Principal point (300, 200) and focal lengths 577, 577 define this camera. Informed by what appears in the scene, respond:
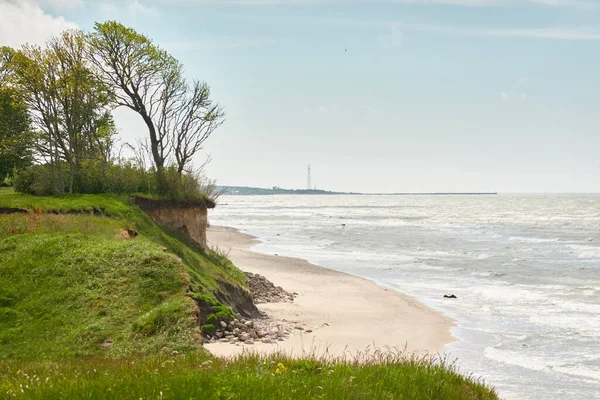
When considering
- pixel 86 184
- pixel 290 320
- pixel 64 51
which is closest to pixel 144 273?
pixel 290 320

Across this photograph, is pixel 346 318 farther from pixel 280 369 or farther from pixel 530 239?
pixel 530 239

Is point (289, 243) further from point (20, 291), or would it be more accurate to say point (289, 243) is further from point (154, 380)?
point (154, 380)

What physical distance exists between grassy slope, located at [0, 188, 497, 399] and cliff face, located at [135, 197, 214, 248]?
1.16 m

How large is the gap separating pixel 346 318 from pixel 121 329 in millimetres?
11855

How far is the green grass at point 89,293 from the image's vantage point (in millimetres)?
12867

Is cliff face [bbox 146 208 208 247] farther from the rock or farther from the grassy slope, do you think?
the rock

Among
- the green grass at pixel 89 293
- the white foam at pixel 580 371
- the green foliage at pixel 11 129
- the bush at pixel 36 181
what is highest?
the green foliage at pixel 11 129

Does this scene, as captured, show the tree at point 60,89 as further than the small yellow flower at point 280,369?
Yes

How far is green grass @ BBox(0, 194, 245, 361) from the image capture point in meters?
12.9

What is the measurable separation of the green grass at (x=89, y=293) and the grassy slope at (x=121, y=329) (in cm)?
3

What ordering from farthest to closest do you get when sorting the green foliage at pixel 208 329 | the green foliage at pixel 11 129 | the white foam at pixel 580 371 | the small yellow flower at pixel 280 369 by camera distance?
the green foliage at pixel 11 129
the white foam at pixel 580 371
the green foliage at pixel 208 329
the small yellow flower at pixel 280 369

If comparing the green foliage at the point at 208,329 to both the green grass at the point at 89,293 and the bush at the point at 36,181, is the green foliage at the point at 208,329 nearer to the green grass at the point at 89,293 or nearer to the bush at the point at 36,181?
the green grass at the point at 89,293

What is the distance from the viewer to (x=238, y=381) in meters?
6.94

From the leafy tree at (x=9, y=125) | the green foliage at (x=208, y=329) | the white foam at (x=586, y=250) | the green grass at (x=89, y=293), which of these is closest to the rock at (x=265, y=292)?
the green grass at (x=89, y=293)
